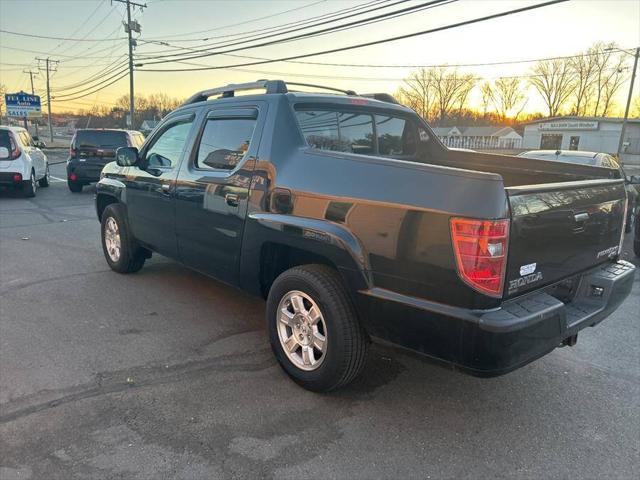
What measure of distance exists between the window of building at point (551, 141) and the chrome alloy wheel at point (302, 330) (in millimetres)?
55661

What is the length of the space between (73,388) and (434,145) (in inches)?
143

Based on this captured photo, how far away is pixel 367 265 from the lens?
109 inches

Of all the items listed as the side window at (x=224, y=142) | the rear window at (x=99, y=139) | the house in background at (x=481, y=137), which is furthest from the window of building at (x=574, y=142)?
the side window at (x=224, y=142)

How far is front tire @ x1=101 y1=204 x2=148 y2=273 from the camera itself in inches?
218

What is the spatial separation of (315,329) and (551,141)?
189ft

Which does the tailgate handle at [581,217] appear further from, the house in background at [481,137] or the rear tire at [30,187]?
the house in background at [481,137]

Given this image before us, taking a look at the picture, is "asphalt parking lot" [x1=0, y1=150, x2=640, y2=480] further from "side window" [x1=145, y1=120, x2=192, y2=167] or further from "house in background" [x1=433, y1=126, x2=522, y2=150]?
"house in background" [x1=433, y1=126, x2=522, y2=150]

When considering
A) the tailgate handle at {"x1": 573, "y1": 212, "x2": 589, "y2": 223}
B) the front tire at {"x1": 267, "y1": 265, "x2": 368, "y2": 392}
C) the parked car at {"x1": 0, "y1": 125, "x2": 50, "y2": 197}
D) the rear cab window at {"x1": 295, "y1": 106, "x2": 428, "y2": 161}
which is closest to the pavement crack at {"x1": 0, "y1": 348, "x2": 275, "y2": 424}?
the front tire at {"x1": 267, "y1": 265, "x2": 368, "y2": 392}

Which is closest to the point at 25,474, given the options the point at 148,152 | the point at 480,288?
the point at 480,288

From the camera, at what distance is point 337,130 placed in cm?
389

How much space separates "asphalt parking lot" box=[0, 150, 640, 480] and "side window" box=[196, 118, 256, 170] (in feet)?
4.80

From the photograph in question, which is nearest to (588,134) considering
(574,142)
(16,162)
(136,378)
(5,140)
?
(574,142)

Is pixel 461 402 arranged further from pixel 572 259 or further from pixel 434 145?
pixel 434 145

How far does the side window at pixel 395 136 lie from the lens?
4.28m
